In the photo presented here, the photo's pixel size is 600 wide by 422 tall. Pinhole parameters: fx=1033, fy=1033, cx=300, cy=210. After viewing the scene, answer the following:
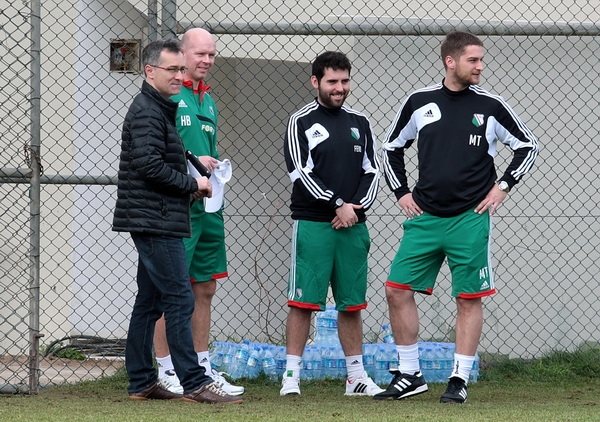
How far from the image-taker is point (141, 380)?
5777 millimetres

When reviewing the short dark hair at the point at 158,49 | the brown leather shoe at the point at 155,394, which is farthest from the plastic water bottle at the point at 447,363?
the short dark hair at the point at 158,49

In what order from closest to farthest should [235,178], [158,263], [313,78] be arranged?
[158,263]
[313,78]
[235,178]

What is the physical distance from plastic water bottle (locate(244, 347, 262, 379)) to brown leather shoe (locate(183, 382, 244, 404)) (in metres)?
1.29

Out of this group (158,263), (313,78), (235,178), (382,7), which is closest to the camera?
(158,263)

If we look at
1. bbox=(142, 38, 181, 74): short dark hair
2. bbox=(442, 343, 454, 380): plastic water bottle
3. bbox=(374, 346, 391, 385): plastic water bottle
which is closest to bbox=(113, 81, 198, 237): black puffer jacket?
bbox=(142, 38, 181, 74): short dark hair

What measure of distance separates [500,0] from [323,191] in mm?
3359

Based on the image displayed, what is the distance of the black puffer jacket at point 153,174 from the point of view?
17.4 feet

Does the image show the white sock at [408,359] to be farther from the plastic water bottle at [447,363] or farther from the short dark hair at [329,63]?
the short dark hair at [329,63]

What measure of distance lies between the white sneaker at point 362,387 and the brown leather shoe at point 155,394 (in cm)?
106

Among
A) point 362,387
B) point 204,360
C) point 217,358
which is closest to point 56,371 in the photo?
point 217,358

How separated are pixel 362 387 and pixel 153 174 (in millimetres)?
1913

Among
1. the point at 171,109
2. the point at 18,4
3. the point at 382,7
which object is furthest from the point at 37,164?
the point at 382,7

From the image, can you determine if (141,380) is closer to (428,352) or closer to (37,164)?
(37,164)

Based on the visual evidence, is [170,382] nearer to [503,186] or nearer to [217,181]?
[217,181]
